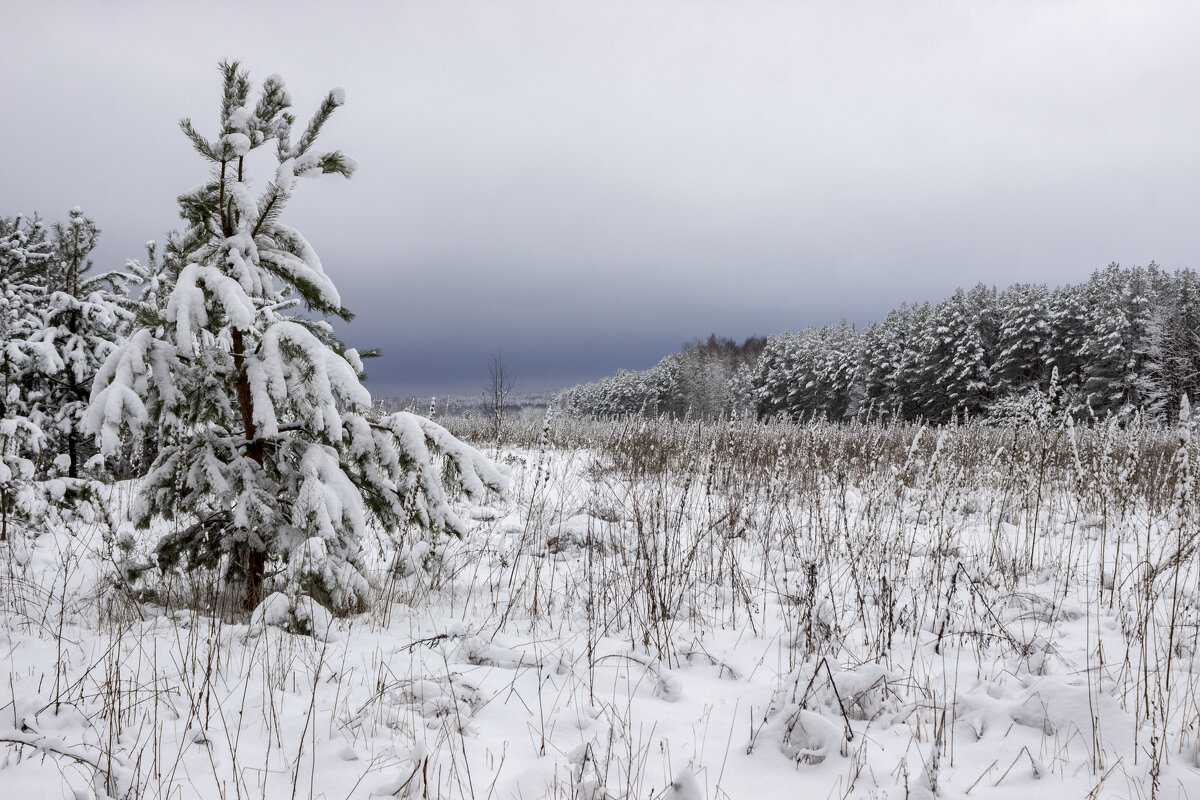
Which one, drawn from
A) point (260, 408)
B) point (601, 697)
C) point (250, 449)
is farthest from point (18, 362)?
point (601, 697)

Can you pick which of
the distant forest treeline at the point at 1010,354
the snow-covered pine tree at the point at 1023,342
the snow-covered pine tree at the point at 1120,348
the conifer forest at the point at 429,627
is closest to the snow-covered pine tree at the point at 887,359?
the distant forest treeline at the point at 1010,354

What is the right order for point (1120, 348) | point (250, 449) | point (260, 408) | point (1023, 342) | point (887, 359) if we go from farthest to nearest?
point (887, 359) → point (1023, 342) → point (1120, 348) → point (250, 449) → point (260, 408)

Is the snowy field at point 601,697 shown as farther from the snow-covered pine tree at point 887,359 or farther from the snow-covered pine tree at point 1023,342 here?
the snow-covered pine tree at point 887,359

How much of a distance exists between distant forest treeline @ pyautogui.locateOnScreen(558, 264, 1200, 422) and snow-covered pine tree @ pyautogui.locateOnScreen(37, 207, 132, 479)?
16.1 metres

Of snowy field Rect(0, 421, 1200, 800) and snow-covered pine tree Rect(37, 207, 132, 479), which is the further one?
snow-covered pine tree Rect(37, 207, 132, 479)

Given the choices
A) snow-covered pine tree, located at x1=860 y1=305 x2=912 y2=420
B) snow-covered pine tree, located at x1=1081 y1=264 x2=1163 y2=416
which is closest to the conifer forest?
snow-covered pine tree, located at x1=1081 y1=264 x2=1163 y2=416

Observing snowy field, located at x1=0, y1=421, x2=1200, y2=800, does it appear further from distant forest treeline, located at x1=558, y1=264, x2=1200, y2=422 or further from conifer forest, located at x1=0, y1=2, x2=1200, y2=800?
distant forest treeline, located at x1=558, y1=264, x2=1200, y2=422

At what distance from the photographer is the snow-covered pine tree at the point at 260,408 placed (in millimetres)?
2814

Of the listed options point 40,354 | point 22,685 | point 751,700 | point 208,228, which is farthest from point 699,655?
point 40,354

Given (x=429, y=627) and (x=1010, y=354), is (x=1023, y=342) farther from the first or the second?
(x=429, y=627)

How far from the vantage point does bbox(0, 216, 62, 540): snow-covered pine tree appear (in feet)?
14.9

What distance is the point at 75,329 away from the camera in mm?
8656

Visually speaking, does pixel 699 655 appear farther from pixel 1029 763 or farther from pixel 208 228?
pixel 208 228

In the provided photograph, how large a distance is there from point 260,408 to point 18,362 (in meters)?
7.54
